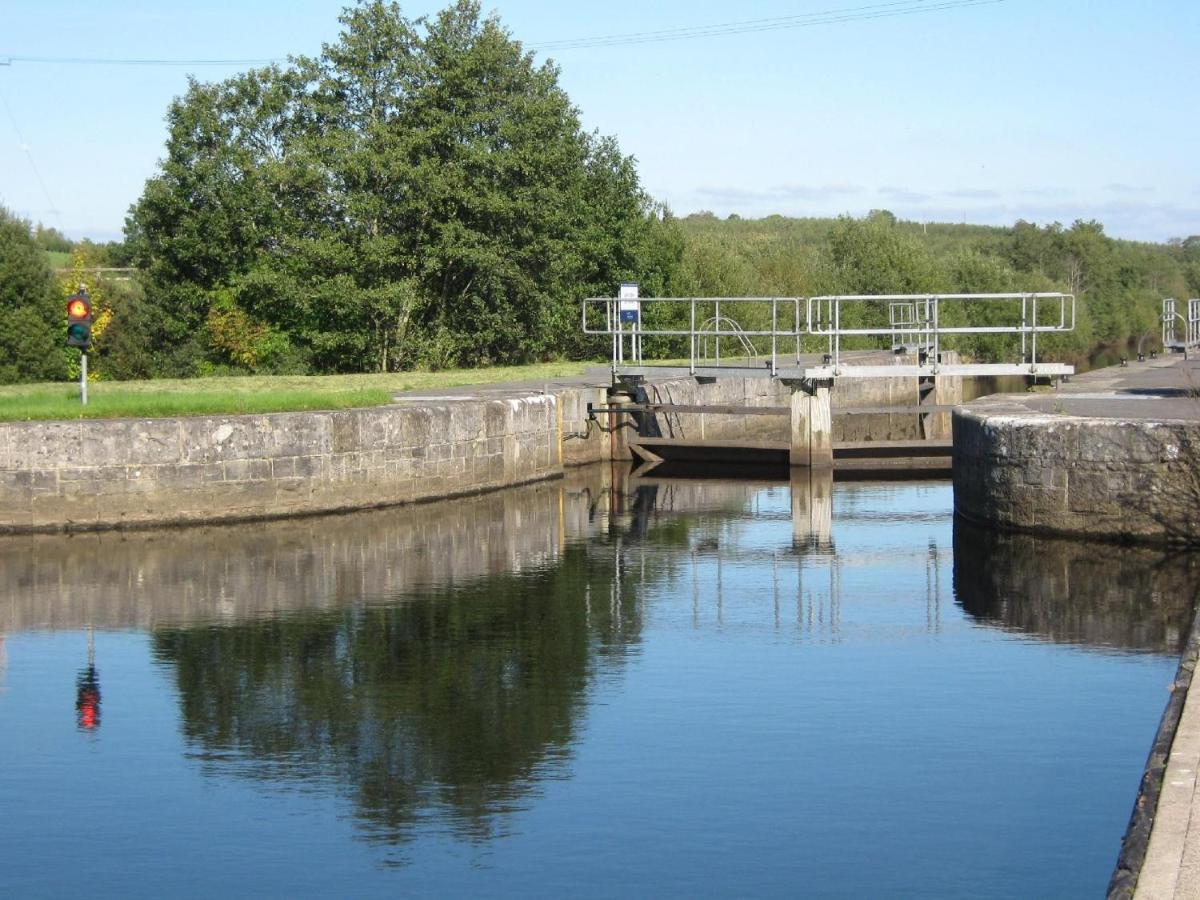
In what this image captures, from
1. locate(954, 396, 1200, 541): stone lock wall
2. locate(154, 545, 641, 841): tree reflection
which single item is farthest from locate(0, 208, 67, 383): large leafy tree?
locate(954, 396, 1200, 541): stone lock wall

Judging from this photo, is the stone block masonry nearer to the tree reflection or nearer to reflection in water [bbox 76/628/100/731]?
the tree reflection

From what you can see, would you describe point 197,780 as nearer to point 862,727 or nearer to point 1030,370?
point 862,727

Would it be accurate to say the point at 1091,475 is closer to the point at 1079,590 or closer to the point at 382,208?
the point at 1079,590

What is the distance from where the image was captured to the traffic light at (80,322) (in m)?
18.2

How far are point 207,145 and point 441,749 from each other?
32.0 m

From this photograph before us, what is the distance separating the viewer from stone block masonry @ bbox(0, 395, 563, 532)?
17.2 m

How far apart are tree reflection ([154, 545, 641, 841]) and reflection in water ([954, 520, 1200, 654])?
3.16 m

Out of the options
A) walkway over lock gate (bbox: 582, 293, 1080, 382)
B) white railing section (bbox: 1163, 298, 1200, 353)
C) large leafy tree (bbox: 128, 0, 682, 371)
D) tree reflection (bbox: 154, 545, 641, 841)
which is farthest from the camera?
large leafy tree (bbox: 128, 0, 682, 371)

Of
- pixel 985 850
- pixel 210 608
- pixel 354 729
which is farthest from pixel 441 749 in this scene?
pixel 210 608

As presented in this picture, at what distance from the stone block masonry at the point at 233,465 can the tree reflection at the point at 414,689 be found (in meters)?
4.60

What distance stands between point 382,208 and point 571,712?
25459 millimetres

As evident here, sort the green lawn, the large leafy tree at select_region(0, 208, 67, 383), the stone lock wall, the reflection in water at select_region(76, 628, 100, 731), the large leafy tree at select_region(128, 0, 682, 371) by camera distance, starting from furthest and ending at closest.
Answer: the large leafy tree at select_region(0, 208, 67, 383)
the large leafy tree at select_region(128, 0, 682, 371)
the green lawn
the stone lock wall
the reflection in water at select_region(76, 628, 100, 731)

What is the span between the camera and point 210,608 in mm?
13617

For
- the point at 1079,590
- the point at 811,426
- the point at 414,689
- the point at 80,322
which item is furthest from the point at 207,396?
the point at 1079,590
